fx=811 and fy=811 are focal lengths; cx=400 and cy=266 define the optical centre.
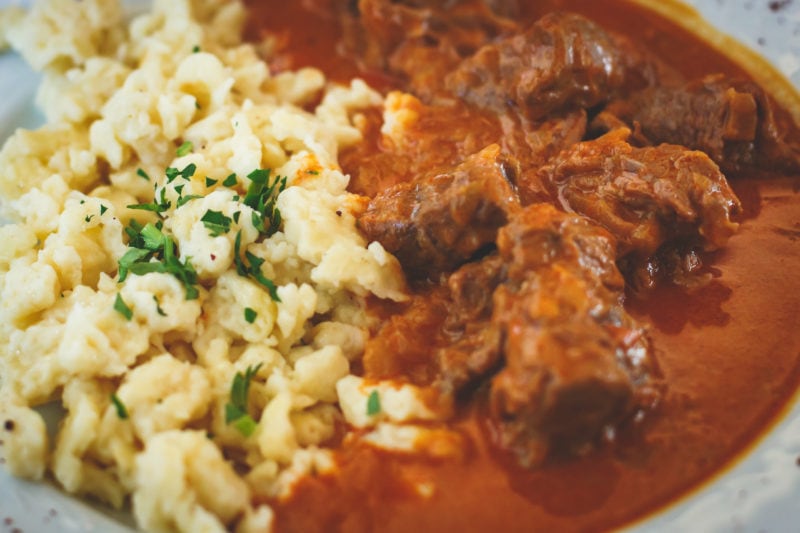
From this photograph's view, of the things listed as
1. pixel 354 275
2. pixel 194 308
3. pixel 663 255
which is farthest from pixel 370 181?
pixel 663 255

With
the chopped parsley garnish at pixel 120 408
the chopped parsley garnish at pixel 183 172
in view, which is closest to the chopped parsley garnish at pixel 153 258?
the chopped parsley garnish at pixel 183 172

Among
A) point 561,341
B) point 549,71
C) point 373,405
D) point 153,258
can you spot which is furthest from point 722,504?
point 153,258

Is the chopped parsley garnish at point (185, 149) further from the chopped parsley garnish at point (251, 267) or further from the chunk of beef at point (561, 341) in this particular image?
the chunk of beef at point (561, 341)

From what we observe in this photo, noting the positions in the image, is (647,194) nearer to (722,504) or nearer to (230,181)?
(722,504)

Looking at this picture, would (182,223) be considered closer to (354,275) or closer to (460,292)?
(354,275)

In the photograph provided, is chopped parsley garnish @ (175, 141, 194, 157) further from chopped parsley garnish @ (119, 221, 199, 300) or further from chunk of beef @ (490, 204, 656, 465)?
chunk of beef @ (490, 204, 656, 465)
